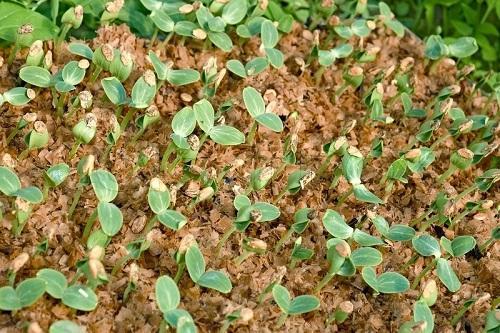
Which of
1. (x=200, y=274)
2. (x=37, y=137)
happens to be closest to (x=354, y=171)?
(x=200, y=274)

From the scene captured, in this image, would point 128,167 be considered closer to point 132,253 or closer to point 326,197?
point 132,253

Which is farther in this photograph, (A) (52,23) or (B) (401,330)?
(A) (52,23)

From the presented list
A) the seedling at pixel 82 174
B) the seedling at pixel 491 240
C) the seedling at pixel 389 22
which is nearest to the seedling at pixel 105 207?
the seedling at pixel 82 174

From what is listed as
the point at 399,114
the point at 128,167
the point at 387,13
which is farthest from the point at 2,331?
the point at 387,13

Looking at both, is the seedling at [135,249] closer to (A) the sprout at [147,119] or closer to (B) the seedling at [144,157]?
(B) the seedling at [144,157]

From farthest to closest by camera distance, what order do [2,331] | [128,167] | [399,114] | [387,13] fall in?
[387,13] < [399,114] < [128,167] < [2,331]

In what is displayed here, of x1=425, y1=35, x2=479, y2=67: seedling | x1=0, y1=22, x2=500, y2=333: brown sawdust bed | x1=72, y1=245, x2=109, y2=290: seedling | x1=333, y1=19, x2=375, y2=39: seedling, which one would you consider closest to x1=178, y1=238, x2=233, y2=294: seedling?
x1=0, y1=22, x2=500, y2=333: brown sawdust bed
